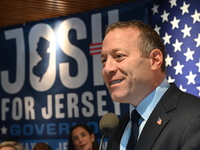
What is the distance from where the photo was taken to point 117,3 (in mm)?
5328

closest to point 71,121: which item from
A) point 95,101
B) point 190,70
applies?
point 95,101

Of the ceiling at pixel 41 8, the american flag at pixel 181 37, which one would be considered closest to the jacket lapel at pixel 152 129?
the american flag at pixel 181 37

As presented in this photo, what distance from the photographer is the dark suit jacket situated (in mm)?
1406

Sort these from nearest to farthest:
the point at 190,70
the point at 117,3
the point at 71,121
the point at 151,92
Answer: the point at 151,92 → the point at 190,70 → the point at 117,3 → the point at 71,121

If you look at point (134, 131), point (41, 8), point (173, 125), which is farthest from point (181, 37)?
point (173, 125)

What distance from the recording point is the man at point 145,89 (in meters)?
1.48

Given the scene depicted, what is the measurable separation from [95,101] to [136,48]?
3911 mm

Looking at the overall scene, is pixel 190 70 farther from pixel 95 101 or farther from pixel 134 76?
pixel 134 76

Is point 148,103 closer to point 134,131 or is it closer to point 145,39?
point 134,131

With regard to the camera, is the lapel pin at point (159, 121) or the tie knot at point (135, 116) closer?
the lapel pin at point (159, 121)

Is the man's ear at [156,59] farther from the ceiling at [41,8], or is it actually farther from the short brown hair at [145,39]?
the ceiling at [41,8]

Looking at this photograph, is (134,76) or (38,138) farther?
(38,138)

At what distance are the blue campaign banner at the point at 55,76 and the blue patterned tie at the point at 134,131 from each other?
3.42 meters

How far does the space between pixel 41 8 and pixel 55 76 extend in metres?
1.04
